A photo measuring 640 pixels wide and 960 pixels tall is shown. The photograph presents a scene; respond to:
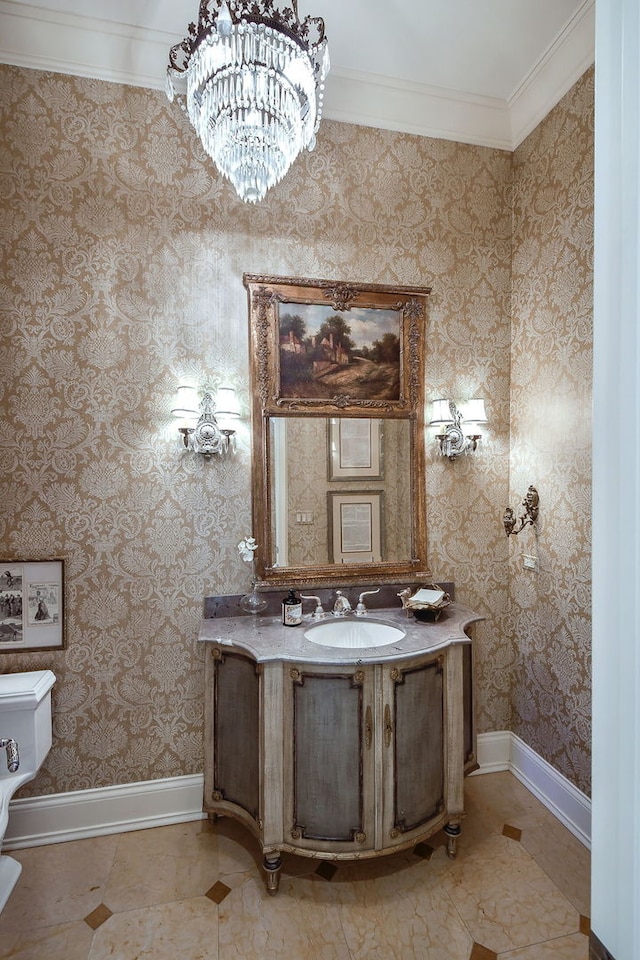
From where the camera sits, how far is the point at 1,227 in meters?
2.12

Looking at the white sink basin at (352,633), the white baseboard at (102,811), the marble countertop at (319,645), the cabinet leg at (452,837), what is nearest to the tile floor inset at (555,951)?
the cabinet leg at (452,837)

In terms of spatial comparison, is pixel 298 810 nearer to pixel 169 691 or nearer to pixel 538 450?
pixel 169 691

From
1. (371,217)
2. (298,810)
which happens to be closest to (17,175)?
(371,217)

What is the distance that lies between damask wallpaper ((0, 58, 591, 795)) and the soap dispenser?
0.28 meters

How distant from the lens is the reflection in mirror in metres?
2.38

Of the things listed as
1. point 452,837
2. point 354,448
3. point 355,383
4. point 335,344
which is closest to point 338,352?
point 335,344

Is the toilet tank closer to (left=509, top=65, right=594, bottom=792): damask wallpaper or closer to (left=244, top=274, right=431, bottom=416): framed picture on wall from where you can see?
(left=244, top=274, right=431, bottom=416): framed picture on wall

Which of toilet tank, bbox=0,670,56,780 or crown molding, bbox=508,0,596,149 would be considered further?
crown molding, bbox=508,0,596,149

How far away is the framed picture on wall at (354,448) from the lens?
2418mm

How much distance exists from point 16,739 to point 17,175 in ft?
7.85

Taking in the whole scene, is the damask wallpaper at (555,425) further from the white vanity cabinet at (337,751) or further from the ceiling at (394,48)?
the white vanity cabinet at (337,751)

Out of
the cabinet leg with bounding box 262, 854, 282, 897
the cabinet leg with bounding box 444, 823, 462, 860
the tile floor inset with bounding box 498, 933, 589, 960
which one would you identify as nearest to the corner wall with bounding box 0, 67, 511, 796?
the cabinet leg with bounding box 262, 854, 282, 897

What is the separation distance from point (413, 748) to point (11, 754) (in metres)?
1.49

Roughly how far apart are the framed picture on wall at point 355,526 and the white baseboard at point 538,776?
1.24 meters
